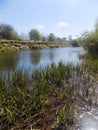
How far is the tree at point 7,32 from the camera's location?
62.5 meters

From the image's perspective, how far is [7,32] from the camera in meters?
63.0

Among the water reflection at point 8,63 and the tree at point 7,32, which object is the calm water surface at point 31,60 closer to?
the water reflection at point 8,63

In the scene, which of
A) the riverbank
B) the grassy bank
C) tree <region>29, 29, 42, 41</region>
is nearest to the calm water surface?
the grassy bank

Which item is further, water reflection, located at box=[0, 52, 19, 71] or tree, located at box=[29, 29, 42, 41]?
tree, located at box=[29, 29, 42, 41]

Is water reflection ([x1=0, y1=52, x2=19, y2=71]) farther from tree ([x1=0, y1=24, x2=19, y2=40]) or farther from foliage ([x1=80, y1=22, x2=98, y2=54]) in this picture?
tree ([x1=0, y1=24, x2=19, y2=40])

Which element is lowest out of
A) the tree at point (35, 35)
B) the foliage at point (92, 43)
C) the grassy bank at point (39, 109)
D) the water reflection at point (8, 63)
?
the water reflection at point (8, 63)

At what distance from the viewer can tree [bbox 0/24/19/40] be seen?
62531 mm

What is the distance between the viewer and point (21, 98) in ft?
15.5

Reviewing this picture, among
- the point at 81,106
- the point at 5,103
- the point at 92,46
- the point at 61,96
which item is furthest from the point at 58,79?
the point at 92,46

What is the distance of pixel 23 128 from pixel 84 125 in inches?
56.3

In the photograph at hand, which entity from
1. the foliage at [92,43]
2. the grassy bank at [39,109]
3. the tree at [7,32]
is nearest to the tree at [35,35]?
the tree at [7,32]

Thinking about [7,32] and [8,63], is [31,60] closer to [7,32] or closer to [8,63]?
[8,63]

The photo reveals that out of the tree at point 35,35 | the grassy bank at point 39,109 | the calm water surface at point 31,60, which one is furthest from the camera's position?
the tree at point 35,35

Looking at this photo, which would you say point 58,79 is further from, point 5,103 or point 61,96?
point 5,103
